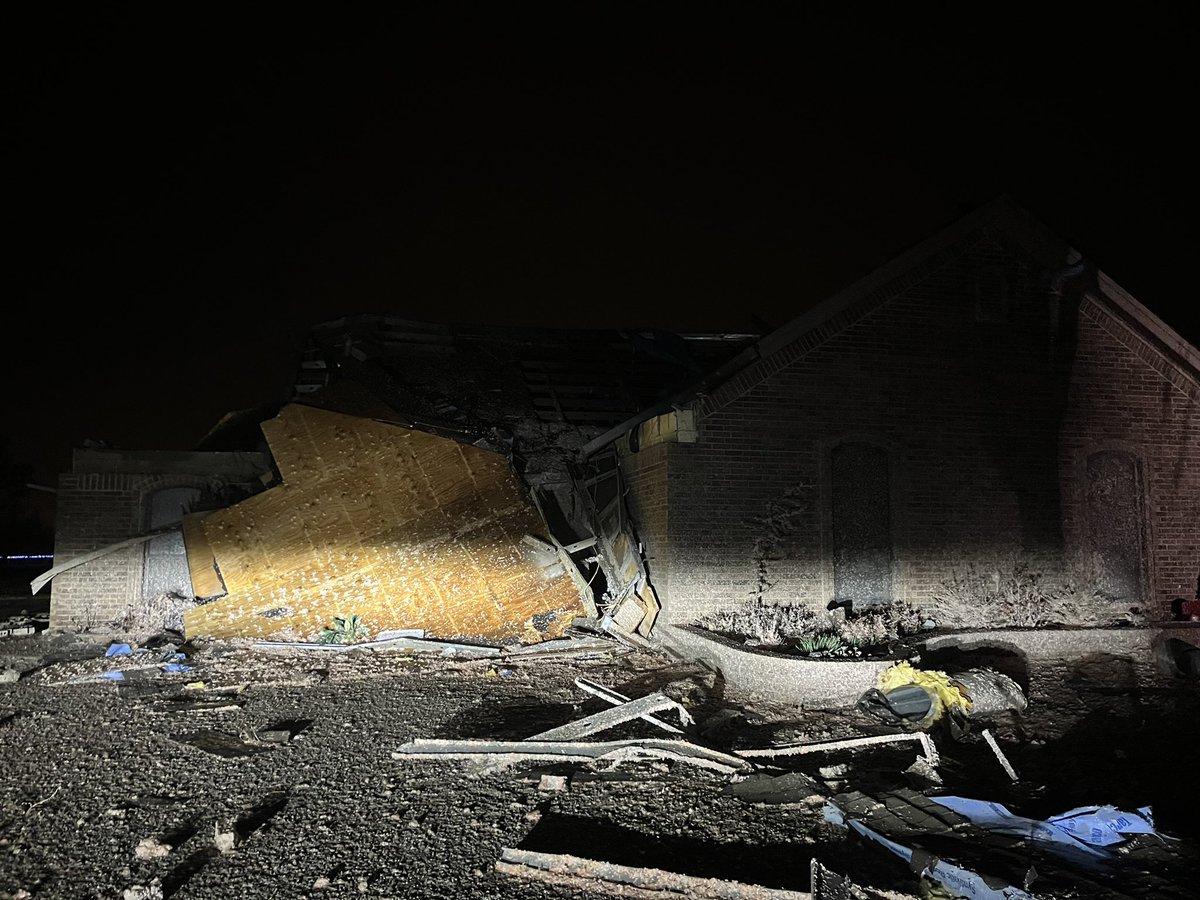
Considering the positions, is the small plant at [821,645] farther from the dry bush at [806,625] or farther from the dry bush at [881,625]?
the dry bush at [881,625]

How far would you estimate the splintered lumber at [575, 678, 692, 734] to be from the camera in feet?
20.7

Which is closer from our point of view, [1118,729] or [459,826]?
[459,826]

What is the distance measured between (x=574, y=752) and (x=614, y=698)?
174 centimetres

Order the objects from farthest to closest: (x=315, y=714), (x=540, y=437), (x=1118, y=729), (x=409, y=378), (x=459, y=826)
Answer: (x=409, y=378), (x=540, y=437), (x=315, y=714), (x=1118, y=729), (x=459, y=826)

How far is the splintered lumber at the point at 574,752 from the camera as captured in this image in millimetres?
5523

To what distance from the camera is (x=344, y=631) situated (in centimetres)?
1077

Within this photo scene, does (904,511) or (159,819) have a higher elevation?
(904,511)

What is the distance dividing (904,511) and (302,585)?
27.0ft

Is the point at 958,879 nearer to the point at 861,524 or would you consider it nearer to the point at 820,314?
the point at 861,524

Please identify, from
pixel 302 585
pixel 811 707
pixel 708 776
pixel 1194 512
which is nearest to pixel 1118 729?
pixel 811 707

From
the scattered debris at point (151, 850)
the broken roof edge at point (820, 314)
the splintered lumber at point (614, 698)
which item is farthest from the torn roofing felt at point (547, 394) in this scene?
the scattered debris at point (151, 850)

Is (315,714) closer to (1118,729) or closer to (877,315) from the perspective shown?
(1118,729)

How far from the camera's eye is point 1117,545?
11.3 m

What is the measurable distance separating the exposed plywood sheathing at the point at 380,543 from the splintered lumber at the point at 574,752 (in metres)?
4.89
